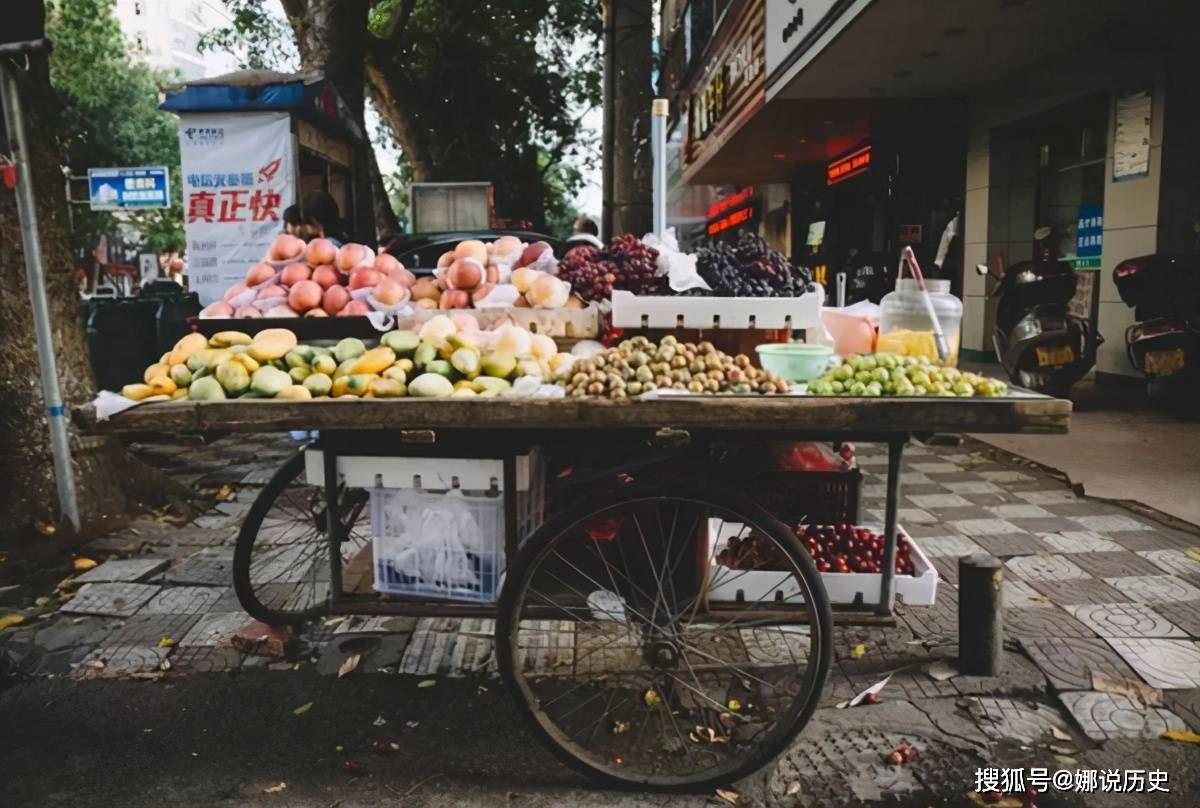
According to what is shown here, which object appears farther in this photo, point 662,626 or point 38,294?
point 38,294

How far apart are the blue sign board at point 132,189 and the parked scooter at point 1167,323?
12445 millimetres

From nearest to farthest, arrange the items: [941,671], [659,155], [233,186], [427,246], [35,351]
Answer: [941,671]
[659,155]
[35,351]
[233,186]
[427,246]

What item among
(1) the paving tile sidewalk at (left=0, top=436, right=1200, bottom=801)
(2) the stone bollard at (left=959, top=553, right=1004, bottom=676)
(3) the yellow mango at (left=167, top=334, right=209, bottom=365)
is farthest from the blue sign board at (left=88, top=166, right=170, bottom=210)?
(2) the stone bollard at (left=959, top=553, right=1004, bottom=676)

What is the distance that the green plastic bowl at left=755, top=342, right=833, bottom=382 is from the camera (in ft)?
8.75

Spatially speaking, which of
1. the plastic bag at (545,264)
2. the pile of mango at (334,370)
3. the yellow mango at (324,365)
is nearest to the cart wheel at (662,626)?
the pile of mango at (334,370)

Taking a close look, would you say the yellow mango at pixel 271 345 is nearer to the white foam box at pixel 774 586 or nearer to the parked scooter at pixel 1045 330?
the white foam box at pixel 774 586

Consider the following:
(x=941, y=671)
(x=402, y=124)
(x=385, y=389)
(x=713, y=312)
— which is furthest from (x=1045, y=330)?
(x=402, y=124)

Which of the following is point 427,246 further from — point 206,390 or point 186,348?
Result: point 206,390

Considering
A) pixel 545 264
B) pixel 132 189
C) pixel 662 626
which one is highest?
pixel 132 189

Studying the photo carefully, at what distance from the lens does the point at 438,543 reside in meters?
2.68

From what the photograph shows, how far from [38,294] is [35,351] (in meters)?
0.37

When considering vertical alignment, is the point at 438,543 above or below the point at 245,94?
below

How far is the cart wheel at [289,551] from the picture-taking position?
325cm

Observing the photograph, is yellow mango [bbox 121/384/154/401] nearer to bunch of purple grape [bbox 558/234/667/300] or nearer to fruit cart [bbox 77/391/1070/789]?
fruit cart [bbox 77/391/1070/789]
